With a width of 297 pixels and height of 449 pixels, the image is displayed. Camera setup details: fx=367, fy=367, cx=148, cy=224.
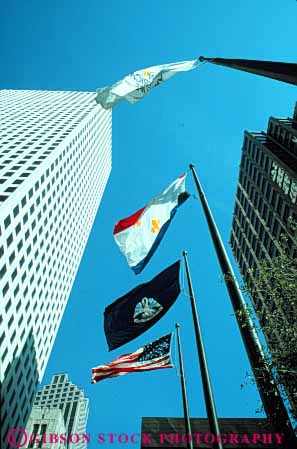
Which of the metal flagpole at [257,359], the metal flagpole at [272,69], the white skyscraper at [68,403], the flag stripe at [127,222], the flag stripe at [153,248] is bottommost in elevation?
the metal flagpole at [257,359]

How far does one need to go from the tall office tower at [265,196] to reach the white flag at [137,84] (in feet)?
134

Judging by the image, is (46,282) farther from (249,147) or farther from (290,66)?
A: (290,66)

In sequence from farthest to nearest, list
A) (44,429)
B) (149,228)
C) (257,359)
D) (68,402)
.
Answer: (68,402) < (44,429) < (149,228) < (257,359)

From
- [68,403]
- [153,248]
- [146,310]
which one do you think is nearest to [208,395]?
[146,310]

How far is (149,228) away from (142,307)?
3039 millimetres

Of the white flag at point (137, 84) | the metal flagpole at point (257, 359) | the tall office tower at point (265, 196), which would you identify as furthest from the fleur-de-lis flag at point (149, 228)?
the tall office tower at point (265, 196)

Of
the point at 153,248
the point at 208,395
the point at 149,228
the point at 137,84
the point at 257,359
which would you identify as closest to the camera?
the point at 257,359

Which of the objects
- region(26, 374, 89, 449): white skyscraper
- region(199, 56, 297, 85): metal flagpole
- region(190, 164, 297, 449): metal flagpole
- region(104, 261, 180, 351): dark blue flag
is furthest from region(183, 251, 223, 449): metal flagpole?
region(26, 374, 89, 449): white skyscraper

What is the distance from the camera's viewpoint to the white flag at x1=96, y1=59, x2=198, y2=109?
16.1 meters

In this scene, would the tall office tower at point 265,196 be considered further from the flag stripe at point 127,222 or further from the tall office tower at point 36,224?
the flag stripe at point 127,222

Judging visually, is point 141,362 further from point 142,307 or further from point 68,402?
point 68,402

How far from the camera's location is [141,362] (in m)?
19.5

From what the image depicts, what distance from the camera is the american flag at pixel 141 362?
1908cm

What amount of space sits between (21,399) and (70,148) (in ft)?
151
